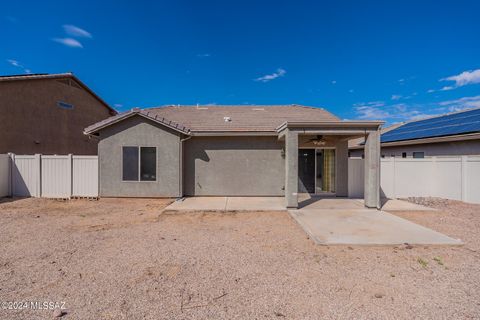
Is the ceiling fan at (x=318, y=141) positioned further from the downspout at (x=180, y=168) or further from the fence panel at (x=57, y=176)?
the fence panel at (x=57, y=176)

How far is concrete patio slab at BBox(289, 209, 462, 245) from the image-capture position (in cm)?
550

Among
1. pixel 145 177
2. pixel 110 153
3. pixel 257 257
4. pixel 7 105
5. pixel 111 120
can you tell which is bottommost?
pixel 257 257

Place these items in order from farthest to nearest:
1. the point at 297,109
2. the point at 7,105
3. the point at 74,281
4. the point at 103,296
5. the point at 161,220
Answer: the point at 297,109
the point at 7,105
the point at 161,220
the point at 74,281
the point at 103,296

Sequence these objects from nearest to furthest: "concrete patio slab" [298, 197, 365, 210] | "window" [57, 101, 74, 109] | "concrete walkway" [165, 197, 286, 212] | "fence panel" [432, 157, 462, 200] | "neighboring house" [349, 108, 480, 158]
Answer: "concrete walkway" [165, 197, 286, 212] < "concrete patio slab" [298, 197, 365, 210] < "fence panel" [432, 157, 462, 200] < "neighboring house" [349, 108, 480, 158] < "window" [57, 101, 74, 109]

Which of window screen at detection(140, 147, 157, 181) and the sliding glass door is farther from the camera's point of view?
the sliding glass door

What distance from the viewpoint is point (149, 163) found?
35.6ft

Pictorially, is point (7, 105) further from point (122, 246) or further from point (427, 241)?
point (427, 241)

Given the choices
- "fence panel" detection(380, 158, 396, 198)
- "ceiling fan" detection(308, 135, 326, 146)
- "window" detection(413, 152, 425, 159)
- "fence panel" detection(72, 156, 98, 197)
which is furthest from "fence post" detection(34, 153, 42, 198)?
"window" detection(413, 152, 425, 159)

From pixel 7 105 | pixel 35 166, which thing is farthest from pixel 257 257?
pixel 7 105

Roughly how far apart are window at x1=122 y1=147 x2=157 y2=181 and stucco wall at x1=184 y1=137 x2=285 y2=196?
153 cm

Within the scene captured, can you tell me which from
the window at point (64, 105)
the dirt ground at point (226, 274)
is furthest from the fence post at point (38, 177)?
the window at point (64, 105)

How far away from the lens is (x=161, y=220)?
750 cm

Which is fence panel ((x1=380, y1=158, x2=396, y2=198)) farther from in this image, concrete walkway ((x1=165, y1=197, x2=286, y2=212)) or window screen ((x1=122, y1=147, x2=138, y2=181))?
window screen ((x1=122, y1=147, x2=138, y2=181))

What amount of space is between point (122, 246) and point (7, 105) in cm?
Answer: 1454
